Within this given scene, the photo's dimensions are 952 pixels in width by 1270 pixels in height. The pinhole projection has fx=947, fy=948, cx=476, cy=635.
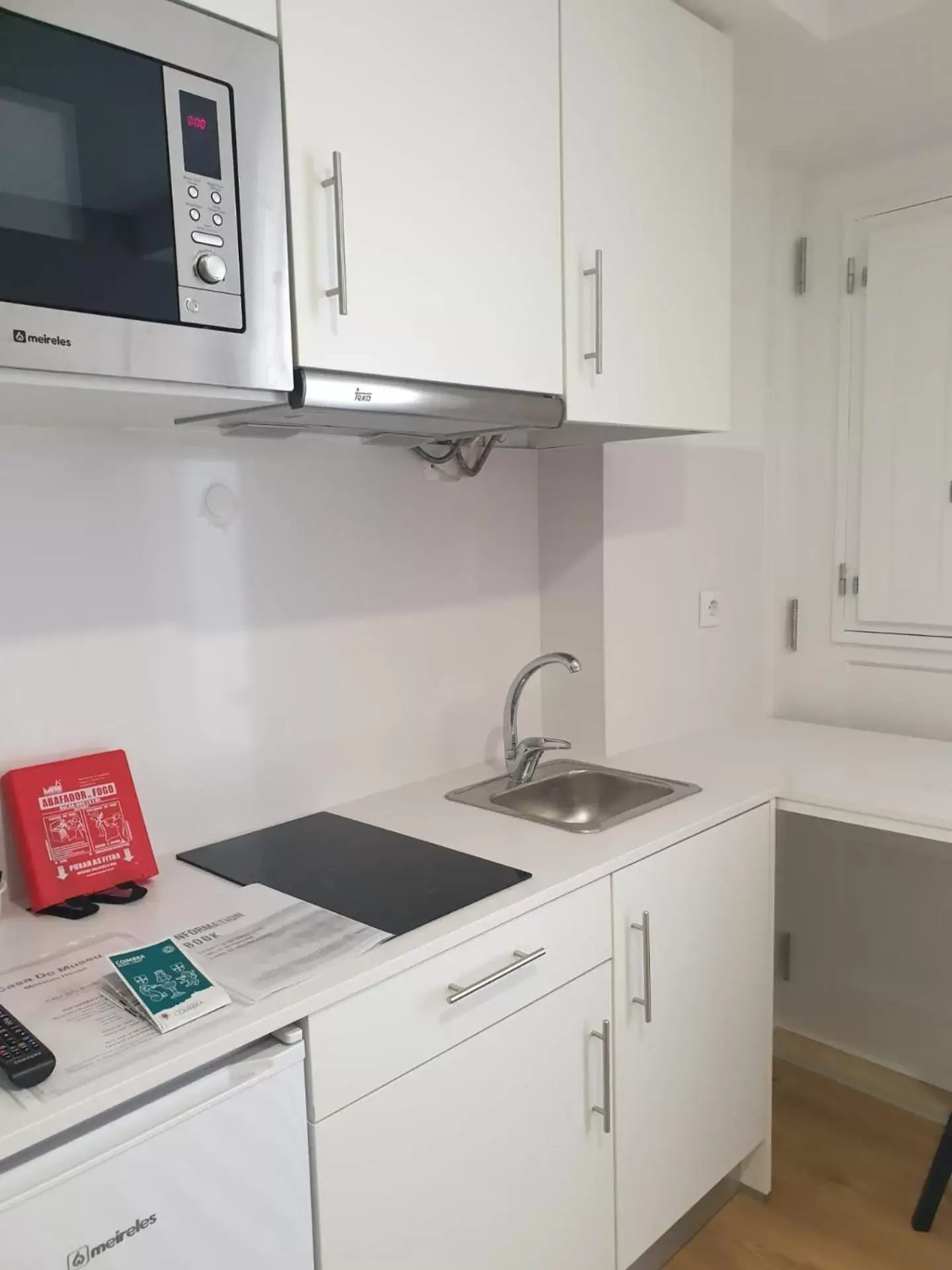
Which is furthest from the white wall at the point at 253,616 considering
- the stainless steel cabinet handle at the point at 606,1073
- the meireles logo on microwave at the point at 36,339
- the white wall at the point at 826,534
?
the white wall at the point at 826,534

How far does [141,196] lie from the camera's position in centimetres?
108

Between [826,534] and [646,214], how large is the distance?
1.15 meters

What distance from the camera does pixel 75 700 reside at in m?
1.44

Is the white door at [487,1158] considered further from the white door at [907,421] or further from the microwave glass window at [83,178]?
the white door at [907,421]

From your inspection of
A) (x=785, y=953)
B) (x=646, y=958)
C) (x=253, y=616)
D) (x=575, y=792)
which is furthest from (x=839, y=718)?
(x=253, y=616)

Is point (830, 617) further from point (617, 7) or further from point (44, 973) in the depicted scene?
point (44, 973)

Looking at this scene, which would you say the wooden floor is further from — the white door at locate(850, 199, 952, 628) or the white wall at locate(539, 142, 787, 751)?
the white door at locate(850, 199, 952, 628)

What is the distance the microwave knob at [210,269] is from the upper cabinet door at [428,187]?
0.37 ft

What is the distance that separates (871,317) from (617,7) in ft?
Answer: 3.62

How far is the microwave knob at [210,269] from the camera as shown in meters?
1.12

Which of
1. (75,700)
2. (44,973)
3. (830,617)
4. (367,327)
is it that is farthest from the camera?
(830,617)

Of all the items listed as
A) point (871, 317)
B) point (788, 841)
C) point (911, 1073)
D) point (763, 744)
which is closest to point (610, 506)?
point (763, 744)

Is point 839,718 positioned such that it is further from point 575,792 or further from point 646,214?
point 646,214

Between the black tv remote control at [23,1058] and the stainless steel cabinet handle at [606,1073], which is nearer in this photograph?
the black tv remote control at [23,1058]
